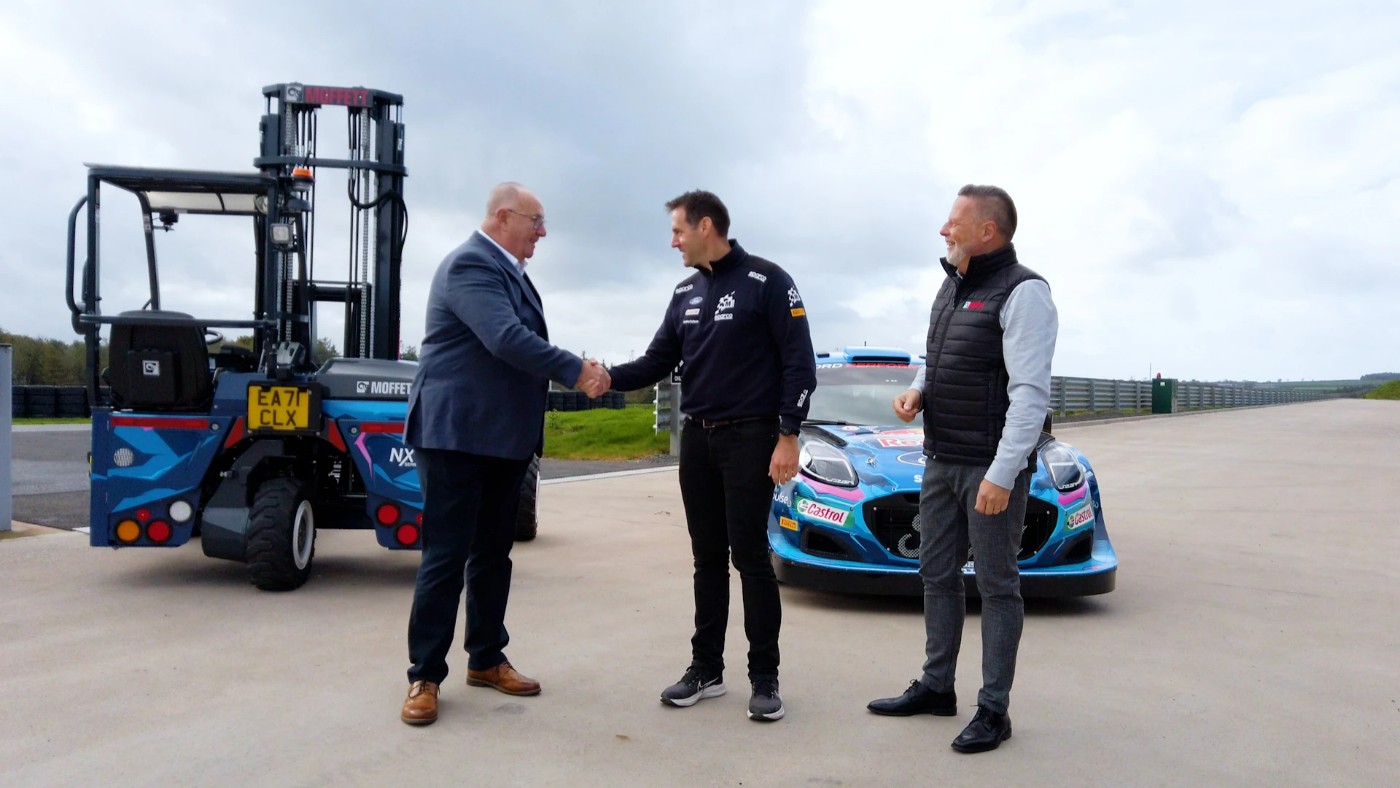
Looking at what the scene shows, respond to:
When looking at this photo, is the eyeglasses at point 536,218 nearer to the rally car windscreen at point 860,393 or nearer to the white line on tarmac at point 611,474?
the rally car windscreen at point 860,393

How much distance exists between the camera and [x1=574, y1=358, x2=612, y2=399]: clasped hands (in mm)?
4105

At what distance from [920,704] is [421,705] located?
1778 mm

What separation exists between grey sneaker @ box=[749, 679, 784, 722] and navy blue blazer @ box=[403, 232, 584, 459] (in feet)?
4.04

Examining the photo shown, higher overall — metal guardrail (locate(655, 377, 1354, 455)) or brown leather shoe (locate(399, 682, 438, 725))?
metal guardrail (locate(655, 377, 1354, 455))

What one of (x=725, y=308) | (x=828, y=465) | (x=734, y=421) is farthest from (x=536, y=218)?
(x=828, y=465)

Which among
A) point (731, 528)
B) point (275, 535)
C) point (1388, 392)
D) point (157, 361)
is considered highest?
point (1388, 392)

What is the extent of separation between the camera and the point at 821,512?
5.79 metres

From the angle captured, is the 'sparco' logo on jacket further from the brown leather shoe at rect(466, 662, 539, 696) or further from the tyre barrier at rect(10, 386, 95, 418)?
the tyre barrier at rect(10, 386, 95, 418)

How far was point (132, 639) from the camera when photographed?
4.92 meters

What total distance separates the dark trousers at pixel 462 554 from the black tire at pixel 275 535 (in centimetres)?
198

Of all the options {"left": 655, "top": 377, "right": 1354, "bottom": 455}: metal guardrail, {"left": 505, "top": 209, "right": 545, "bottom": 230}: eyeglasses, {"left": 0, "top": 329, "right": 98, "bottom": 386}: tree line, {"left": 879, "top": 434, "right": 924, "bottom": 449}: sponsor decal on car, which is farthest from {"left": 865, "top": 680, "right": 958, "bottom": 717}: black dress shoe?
{"left": 0, "top": 329, "right": 98, "bottom": 386}: tree line

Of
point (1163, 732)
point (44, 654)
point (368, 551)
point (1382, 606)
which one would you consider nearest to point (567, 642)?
point (44, 654)

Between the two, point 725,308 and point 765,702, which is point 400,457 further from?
point 765,702

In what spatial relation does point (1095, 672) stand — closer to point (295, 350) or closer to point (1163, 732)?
point (1163, 732)
